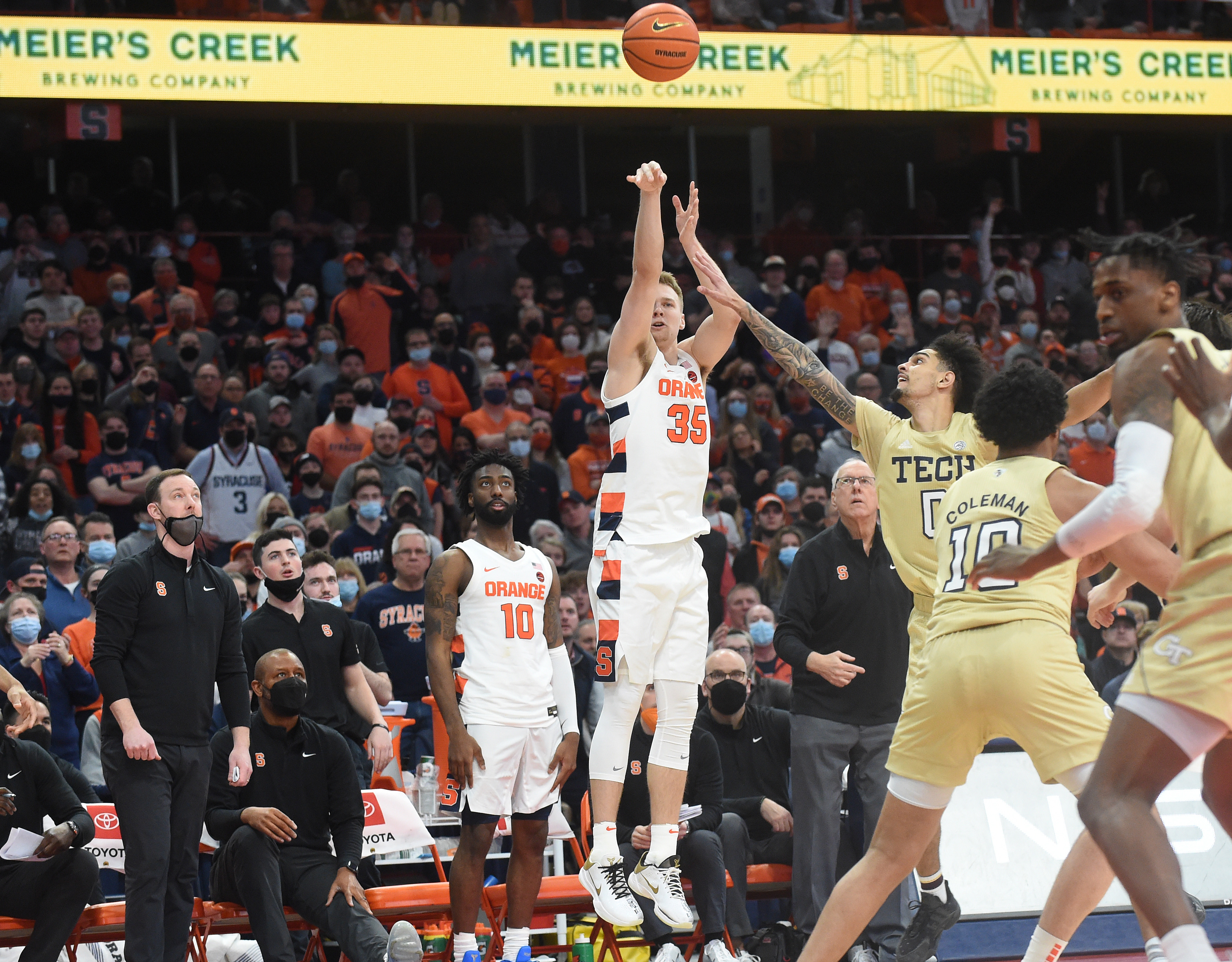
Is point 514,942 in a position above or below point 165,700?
below

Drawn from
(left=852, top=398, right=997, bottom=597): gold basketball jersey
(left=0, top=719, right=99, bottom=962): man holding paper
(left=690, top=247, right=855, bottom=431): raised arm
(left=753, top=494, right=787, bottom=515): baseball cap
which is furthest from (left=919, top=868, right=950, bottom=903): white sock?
(left=753, top=494, right=787, bottom=515): baseball cap

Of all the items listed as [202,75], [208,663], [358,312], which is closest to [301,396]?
[358,312]

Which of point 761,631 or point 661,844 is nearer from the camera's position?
point 661,844

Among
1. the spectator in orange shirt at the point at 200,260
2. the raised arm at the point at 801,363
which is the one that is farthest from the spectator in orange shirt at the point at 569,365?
the raised arm at the point at 801,363

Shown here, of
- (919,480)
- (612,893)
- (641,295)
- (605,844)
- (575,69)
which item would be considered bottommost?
(612,893)

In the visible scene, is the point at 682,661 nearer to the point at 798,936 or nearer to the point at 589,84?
the point at 798,936

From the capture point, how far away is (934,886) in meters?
6.38

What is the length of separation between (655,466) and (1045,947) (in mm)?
2623

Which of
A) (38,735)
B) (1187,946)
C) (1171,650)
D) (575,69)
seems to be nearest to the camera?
(1187,946)

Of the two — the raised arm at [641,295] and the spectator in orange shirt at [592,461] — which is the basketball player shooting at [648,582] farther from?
the spectator in orange shirt at [592,461]

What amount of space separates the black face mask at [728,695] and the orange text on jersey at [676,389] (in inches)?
90.2

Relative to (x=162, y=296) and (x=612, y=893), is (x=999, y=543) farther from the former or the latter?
(x=162, y=296)

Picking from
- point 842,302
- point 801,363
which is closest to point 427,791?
point 801,363

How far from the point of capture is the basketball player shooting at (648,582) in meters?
6.57
